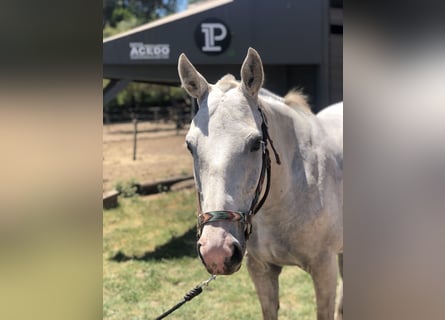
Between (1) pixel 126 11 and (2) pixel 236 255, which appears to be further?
(1) pixel 126 11

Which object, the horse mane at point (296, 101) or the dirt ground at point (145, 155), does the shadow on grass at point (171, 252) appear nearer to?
the dirt ground at point (145, 155)

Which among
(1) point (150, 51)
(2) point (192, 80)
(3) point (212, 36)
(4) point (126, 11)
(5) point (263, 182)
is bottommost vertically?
(5) point (263, 182)

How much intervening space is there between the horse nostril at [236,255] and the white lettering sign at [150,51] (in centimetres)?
378

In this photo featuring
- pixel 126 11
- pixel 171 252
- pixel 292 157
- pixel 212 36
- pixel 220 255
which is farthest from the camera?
pixel 126 11

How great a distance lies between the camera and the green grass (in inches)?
128

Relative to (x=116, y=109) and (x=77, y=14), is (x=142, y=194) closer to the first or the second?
(x=77, y=14)

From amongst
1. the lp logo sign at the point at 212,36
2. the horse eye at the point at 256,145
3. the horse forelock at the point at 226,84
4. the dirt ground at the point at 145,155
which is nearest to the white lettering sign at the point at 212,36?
the lp logo sign at the point at 212,36

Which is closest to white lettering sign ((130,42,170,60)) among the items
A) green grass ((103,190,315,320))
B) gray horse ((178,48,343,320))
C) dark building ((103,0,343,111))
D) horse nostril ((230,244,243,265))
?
dark building ((103,0,343,111))

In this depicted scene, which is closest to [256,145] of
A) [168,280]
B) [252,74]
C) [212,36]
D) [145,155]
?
[252,74]

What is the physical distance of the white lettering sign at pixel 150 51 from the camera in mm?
4922

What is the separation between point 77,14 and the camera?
978 mm

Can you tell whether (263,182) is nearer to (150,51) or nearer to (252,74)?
(252,74)

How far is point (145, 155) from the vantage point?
10.1 m

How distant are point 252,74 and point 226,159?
39 centimetres
